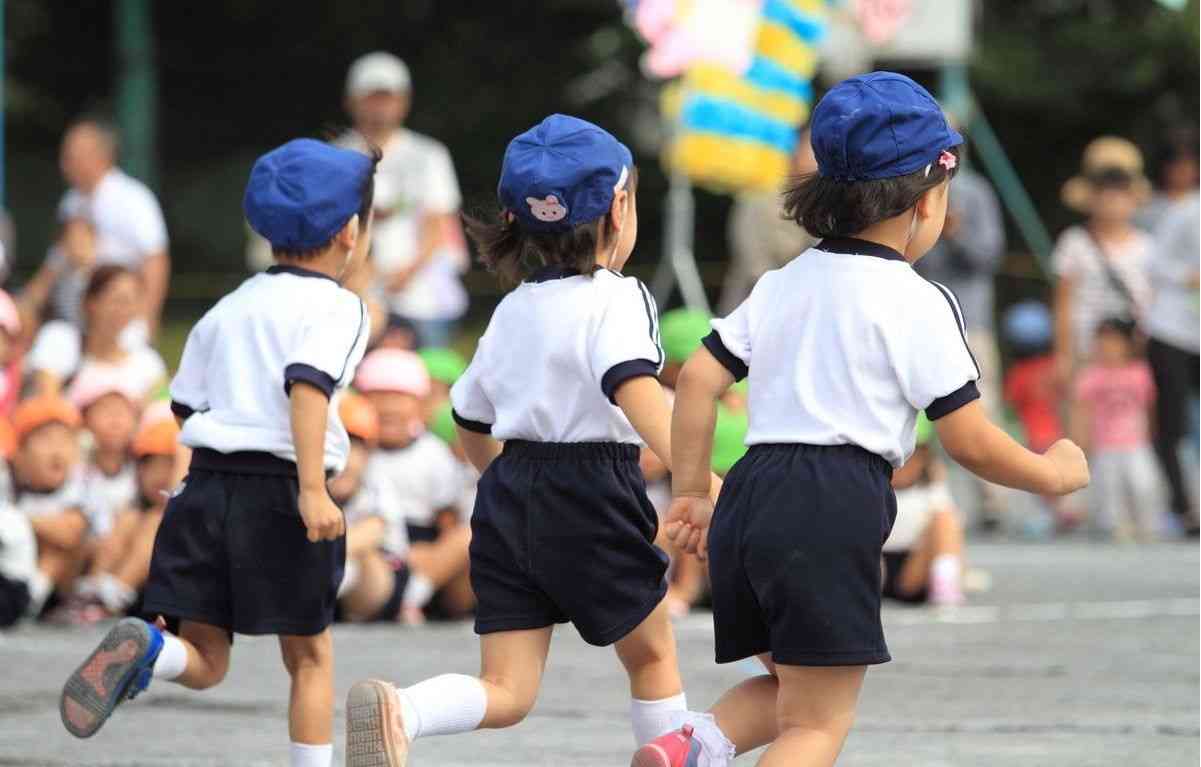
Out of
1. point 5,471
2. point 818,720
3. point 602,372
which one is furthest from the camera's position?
point 5,471

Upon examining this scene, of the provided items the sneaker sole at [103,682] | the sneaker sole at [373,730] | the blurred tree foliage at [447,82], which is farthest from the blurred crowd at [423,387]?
the blurred tree foliage at [447,82]

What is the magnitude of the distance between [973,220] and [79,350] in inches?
197

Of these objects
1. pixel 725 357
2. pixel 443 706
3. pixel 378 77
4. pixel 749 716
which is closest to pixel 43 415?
pixel 378 77

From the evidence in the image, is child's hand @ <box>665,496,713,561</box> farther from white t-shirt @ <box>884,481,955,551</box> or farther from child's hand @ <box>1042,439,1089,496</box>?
white t-shirt @ <box>884,481,955,551</box>

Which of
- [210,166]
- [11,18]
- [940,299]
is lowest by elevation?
[210,166]

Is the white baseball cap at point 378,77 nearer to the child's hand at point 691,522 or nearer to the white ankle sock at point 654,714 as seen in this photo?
the white ankle sock at point 654,714

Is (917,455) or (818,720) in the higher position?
(818,720)

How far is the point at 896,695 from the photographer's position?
24.3ft

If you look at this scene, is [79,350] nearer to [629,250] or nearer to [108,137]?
[108,137]

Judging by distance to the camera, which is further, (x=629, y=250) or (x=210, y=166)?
(x=210, y=166)

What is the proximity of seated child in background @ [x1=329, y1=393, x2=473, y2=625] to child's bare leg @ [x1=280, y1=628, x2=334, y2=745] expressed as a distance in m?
2.83

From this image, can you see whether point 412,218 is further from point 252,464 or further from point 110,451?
point 252,464

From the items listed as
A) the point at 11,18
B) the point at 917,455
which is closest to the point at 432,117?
the point at 11,18

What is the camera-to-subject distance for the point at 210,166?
112ft
